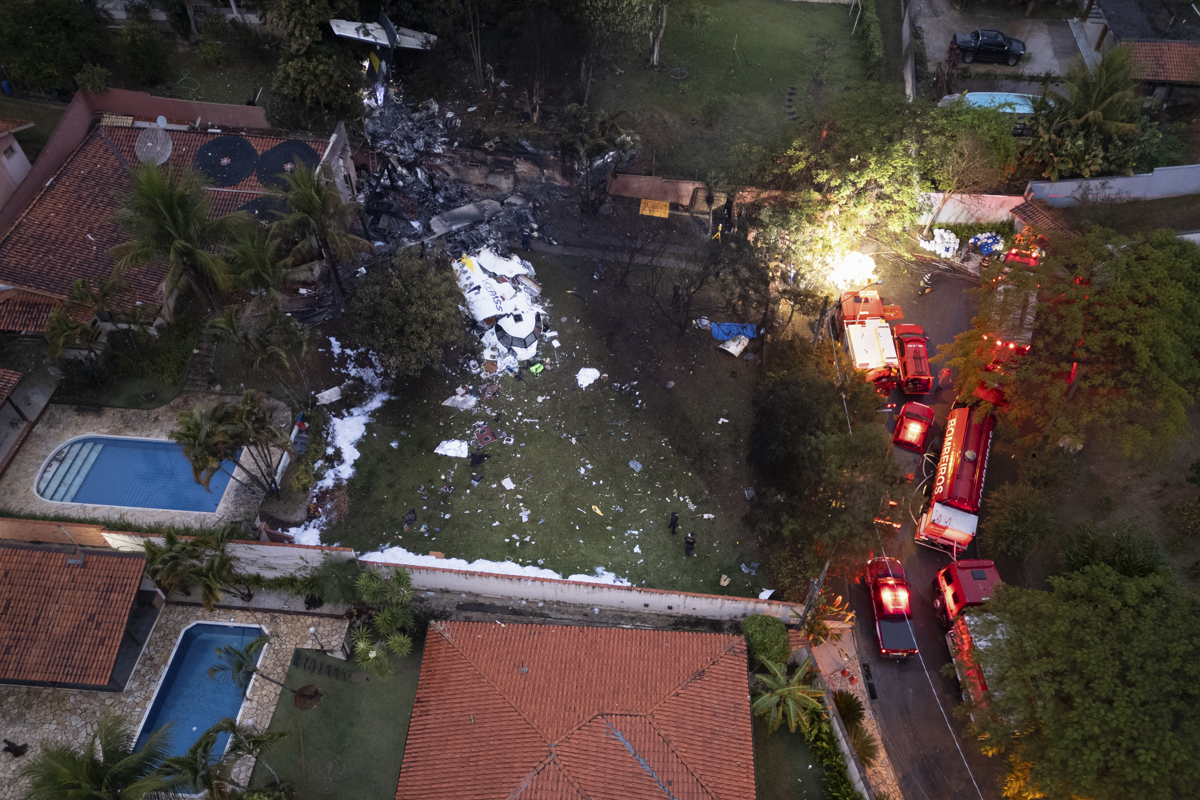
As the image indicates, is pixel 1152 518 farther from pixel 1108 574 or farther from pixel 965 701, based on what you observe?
pixel 965 701

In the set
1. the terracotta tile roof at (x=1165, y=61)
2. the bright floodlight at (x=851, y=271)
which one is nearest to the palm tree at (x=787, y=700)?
the bright floodlight at (x=851, y=271)

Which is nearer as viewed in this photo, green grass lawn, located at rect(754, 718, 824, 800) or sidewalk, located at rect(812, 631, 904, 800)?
green grass lawn, located at rect(754, 718, 824, 800)

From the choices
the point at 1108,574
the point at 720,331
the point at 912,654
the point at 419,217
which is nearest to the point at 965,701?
the point at 912,654

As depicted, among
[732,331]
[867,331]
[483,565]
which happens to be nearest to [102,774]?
[483,565]

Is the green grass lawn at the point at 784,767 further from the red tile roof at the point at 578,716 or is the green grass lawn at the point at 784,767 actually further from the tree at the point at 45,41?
the tree at the point at 45,41

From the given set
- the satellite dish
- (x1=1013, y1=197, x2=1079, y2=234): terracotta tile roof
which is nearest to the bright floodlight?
(x1=1013, y1=197, x2=1079, y2=234): terracotta tile roof

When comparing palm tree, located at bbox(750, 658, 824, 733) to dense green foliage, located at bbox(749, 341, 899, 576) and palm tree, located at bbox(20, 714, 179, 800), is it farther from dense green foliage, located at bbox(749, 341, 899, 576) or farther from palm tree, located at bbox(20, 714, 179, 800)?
palm tree, located at bbox(20, 714, 179, 800)
